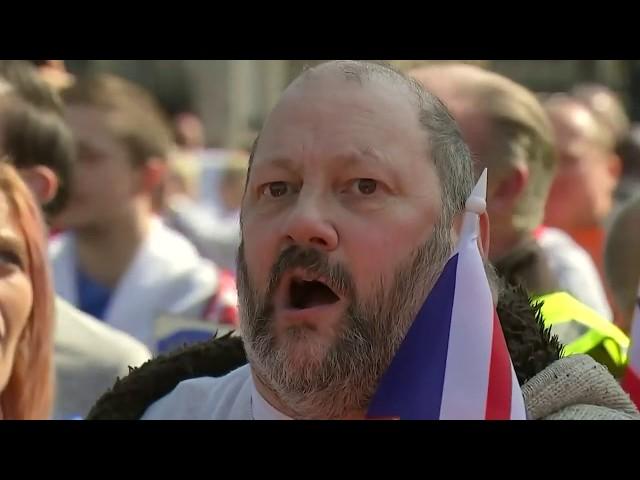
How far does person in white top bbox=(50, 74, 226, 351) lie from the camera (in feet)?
14.2

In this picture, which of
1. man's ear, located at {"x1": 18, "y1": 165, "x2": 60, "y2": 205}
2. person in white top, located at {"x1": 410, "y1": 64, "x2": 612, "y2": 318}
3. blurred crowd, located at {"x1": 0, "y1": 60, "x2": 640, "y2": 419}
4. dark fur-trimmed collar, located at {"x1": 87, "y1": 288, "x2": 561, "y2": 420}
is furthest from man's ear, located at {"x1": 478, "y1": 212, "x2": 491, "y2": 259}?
man's ear, located at {"x1": 18, "y1": 165, "x2": 60, "y2": 205}

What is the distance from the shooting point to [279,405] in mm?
1884

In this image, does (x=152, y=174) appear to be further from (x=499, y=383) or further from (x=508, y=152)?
(x=499, y=383)

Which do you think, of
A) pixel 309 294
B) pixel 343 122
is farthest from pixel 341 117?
pixel 309 294

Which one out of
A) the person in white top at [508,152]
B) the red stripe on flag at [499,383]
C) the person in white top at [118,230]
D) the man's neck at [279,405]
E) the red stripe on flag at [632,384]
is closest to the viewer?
the red stripe on flag at [499,383]

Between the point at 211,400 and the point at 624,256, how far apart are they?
1.70 metres

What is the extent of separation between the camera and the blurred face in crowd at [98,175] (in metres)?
4.37

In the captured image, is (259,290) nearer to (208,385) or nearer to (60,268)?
(208,385)

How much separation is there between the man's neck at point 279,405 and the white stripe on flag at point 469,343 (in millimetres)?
152

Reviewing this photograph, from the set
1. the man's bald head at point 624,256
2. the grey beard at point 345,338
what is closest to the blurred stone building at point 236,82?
the man's bald head at point 624,256

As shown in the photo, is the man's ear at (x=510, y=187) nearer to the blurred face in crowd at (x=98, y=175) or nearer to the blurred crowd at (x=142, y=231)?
the blurred crowd at (x=142, y=231)

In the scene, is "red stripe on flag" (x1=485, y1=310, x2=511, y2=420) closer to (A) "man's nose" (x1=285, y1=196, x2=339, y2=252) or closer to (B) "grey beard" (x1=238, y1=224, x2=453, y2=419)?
(B) "grey beard" (x1=238, y1=224, x2=453, y2=419)

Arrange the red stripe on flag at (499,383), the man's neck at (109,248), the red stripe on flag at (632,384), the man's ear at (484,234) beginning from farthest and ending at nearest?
the man's neck at (109,248) < the red stripe on flag at (632,384) < the man's ear at (484,234) < the red stripe on flag at (499,383)
